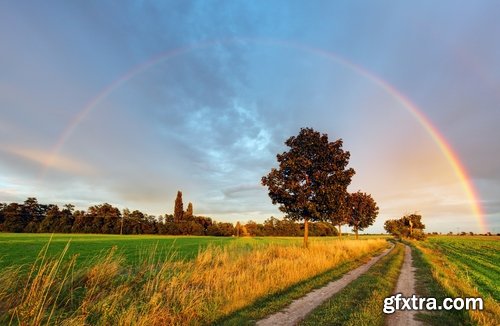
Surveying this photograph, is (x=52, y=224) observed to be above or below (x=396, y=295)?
above

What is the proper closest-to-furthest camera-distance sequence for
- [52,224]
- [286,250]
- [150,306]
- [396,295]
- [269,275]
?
1. [150,306]
2. [396,295]
3. [269,275]
4. [286,250]
5. [52,224]

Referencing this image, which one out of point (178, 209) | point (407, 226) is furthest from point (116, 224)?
point (407, 226)

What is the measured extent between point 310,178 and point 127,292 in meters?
17.8

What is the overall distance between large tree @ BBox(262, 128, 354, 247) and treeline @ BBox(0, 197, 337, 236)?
255ft

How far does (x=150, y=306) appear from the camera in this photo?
7.04 metres

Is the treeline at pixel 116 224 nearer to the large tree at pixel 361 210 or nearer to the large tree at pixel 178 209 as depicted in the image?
the large tree at pixel 178 209

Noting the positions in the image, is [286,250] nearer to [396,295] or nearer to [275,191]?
[275,191]

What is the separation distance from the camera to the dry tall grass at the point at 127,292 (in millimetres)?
5910

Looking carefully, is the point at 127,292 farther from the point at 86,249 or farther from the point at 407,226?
the point at 407,226

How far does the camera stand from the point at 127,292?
7.73 m

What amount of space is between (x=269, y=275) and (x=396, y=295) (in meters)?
4.48

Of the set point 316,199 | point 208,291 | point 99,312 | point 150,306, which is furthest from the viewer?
point 316,199

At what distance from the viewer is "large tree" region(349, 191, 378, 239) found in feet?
200

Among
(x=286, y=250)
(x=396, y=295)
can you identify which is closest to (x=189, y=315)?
(x=396, y=295)
